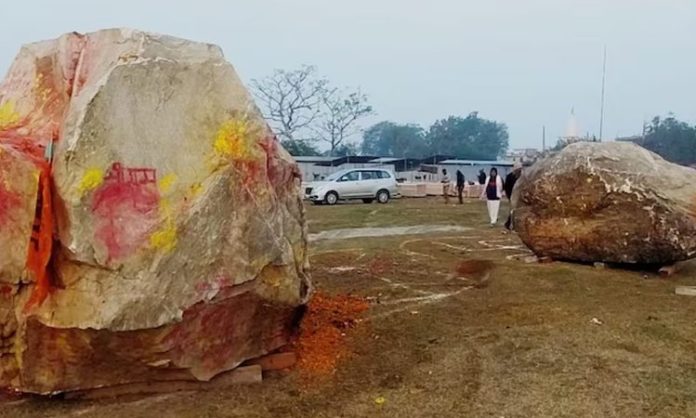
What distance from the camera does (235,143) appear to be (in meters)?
5.13

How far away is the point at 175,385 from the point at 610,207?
259 inches

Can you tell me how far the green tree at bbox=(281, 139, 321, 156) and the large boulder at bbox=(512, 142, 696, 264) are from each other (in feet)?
131

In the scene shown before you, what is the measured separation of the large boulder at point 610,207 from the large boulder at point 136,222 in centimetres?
559

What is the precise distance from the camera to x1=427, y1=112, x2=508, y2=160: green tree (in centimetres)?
6981

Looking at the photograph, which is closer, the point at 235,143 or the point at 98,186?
the point at 98,186

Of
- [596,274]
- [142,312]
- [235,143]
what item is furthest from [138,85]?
[596,274]

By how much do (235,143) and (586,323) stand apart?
389 cm

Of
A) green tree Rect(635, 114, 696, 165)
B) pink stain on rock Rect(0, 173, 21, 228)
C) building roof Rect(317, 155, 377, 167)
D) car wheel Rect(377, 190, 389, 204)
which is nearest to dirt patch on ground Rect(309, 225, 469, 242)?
pink stain on rock Rect(0, 173, 21, 228)

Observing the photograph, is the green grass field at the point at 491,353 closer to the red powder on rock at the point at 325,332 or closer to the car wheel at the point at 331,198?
the red powder on rock at the point at 325,332

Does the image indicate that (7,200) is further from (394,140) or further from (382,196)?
(394,140)

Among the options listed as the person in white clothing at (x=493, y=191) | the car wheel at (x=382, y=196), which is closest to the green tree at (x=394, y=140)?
the car wheel at (x=382, y=196)

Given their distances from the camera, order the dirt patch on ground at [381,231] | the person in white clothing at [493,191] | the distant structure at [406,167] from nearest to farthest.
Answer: the dirt patch on ground at [381,231], the person in white clothing at [493,191], the distant structure at [406,167]

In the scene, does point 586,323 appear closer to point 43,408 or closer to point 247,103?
point 247,103

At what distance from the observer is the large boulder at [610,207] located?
9.05m
